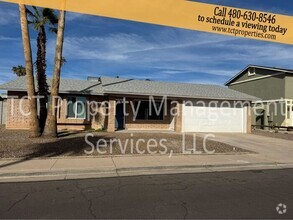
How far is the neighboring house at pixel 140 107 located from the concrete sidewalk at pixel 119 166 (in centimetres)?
991

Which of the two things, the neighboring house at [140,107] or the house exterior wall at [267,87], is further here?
the house exterior wall at [267,87]

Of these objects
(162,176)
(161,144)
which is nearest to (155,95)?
(161,144)

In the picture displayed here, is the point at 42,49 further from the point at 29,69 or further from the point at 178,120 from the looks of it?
the point at 178,120

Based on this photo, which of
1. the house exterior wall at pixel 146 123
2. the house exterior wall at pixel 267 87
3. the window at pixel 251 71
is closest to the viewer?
the house exterior wall at pixel 146 123

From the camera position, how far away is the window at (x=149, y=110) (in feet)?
78.5

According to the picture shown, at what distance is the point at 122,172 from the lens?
9.72m

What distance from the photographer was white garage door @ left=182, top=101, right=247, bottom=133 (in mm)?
23434

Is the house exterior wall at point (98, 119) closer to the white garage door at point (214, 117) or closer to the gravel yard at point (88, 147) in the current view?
the white garage door at point (214, 117)

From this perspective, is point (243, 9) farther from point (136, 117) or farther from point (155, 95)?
point (136, 117)

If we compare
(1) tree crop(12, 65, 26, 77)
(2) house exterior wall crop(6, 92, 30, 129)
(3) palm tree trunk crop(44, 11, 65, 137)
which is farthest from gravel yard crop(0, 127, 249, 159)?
(1) tree crop(12, 65, 26, 77)

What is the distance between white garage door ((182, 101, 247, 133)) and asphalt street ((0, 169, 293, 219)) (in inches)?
556

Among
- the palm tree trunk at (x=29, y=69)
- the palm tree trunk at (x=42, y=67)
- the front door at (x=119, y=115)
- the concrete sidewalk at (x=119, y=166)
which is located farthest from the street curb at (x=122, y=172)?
the front door at (x=119, y=115)

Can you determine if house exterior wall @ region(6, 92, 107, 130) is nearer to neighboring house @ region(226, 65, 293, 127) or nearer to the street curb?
the street curb

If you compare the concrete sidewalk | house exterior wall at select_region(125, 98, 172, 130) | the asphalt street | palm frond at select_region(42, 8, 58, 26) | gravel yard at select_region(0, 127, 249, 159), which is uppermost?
palm frond at select_region(42, 8, 58, 26)
